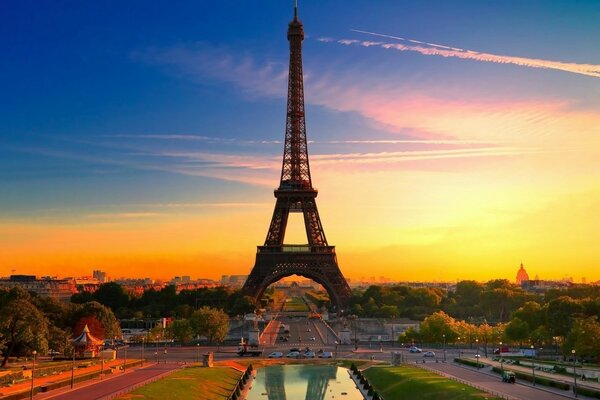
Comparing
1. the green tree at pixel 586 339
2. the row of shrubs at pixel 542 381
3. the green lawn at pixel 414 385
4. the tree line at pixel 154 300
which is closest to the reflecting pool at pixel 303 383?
the green lawn at pixel 414 385

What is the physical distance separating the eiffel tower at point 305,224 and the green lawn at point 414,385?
53.1 metres

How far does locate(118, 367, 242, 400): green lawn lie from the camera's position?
171ft

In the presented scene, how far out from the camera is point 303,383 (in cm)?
6756

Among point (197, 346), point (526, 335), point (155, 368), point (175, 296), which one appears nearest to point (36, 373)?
Result: point (155, 368)

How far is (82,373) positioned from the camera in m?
62.2

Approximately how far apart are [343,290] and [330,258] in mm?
6469

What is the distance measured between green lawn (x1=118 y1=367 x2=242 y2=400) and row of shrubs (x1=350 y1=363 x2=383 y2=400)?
12.4 meters

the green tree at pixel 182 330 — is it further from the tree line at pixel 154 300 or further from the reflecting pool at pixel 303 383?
the tree line at pixel 154 300

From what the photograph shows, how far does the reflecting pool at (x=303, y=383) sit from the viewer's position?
198ft

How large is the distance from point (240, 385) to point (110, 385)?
12.1 metres

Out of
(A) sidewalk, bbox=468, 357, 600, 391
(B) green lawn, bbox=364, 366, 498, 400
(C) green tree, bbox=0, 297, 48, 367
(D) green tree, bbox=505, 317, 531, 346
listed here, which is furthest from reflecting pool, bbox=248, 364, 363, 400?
(D) green tree, bbox=505, 317, 531, 346

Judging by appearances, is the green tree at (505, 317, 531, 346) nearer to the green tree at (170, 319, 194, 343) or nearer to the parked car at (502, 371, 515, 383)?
the parked car at (502, 371, 515, 383)

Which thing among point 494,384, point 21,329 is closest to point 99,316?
point 21,329

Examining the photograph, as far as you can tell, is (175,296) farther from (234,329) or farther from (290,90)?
(290,90)
